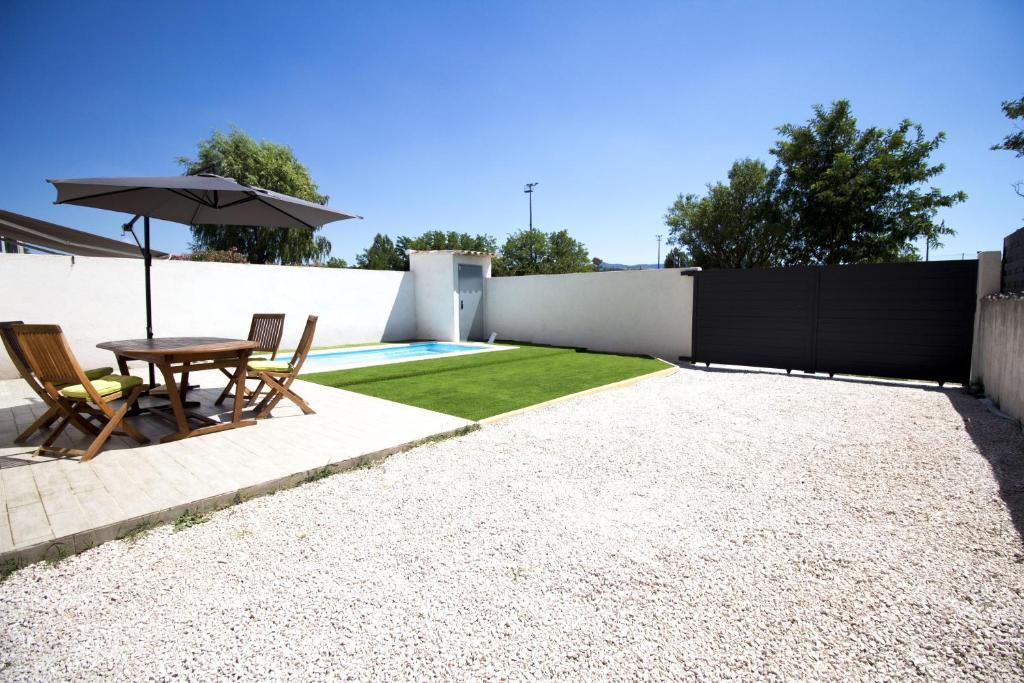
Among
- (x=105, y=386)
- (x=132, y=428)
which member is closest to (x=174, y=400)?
(x=132, y=428)

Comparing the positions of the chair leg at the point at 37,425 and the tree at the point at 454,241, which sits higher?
the tree at the point at 454,241

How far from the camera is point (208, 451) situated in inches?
160

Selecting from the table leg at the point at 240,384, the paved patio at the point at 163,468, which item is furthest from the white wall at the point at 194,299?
the table leg at the point at 240,384

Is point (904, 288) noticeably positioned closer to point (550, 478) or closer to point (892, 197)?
point (550, 478)

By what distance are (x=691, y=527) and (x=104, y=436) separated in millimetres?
4845

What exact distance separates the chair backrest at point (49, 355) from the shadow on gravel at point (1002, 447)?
6.86m

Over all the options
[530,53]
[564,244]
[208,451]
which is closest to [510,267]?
[564,244]

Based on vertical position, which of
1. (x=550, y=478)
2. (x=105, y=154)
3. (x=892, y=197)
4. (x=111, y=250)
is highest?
(x=105, y=154)

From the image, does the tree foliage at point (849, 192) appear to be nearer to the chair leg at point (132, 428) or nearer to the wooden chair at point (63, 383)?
the chair leg at point (132, 428)

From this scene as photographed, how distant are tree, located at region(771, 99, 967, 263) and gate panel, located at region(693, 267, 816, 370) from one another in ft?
52.0

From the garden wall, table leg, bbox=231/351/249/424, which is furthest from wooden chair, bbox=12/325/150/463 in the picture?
the garden wall

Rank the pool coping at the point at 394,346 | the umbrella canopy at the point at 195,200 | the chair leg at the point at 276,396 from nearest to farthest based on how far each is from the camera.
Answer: the umbrella canopy at the point at 195,200, the chair leg at the point at 276,396, the pool coping at the point at 394,346

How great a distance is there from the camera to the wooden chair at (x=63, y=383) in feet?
12.1

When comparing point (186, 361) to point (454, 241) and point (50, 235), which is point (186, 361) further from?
point (454, 241)
